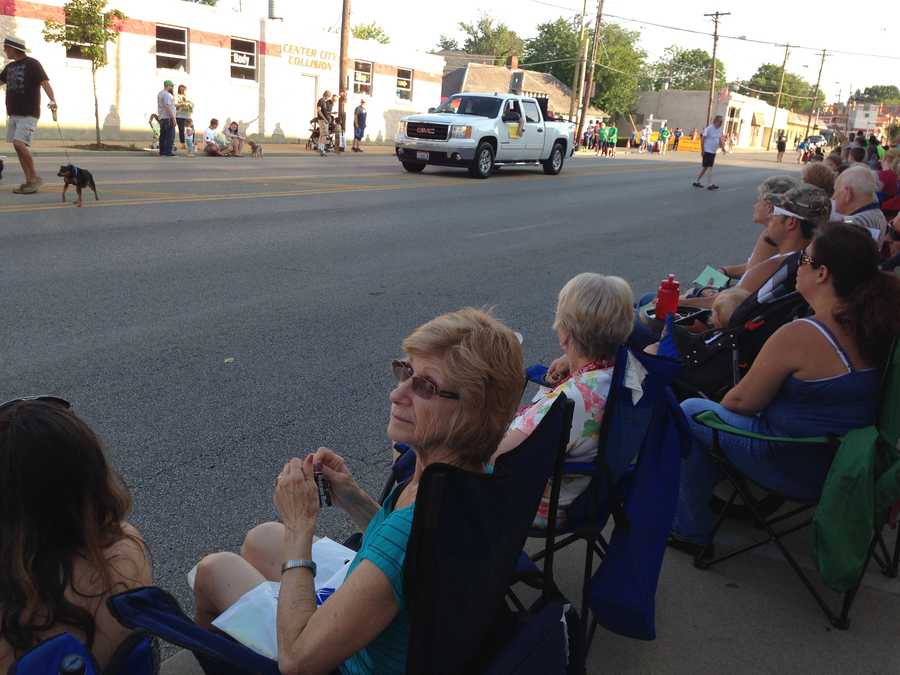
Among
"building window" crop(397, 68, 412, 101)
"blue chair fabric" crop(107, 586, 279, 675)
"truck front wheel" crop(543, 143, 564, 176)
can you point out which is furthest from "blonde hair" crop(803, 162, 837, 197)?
"building window" crop(397, 68, 412, 101)

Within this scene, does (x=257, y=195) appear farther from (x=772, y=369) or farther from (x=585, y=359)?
(x=772, y=369)

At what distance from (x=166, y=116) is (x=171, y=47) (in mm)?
7411

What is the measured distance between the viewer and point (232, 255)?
29.4ft

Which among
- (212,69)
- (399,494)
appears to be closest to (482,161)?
(212,69)

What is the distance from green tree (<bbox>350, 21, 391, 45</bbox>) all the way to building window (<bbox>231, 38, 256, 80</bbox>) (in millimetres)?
66471

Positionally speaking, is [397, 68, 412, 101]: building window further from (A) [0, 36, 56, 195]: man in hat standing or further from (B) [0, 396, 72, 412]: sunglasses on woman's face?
(B) [0, 396, 72, 412]: sunglasses on woman's face

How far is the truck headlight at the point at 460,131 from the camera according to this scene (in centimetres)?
2019

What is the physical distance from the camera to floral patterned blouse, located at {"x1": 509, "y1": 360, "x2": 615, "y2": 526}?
2791 millimetres

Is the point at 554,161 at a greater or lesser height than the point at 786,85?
lesser

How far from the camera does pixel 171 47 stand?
28.1 meters

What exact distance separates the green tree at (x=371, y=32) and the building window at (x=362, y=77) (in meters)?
60.7

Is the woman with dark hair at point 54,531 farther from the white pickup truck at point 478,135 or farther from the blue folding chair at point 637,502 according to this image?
the white pickup truck at point 478,135

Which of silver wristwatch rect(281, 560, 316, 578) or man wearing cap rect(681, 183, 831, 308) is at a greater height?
man wearing cap rect(681, 183, 831, 308)

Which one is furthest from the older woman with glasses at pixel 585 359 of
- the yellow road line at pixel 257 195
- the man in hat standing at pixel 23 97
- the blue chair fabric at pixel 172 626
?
the man in hat standing at pixel 23 97
